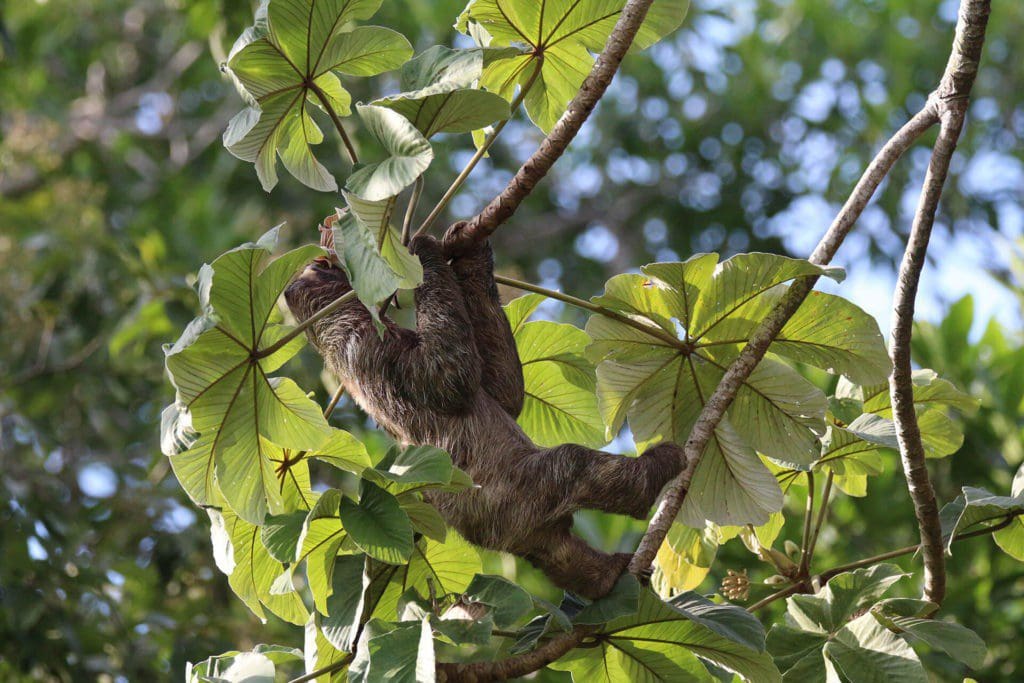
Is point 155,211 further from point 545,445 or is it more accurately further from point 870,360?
point 870,360

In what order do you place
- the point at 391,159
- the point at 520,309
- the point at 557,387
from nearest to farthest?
the point at 391,159 → the point at 520,309 → the point at 557,387

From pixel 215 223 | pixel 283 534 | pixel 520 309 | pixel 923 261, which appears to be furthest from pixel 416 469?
pixel 215 223

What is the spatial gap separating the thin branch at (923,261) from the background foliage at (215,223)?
2.85m

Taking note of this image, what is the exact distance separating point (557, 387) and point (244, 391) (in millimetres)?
1049

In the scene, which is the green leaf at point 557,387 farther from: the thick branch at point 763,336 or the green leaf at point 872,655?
the green leaf at point 872,655

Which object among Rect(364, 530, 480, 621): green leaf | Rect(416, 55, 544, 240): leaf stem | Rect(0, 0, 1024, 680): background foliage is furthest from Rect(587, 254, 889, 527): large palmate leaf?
Rect(0, 0, 1024, 680): background foliage

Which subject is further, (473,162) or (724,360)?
(724,360)

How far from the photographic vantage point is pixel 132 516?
20.2 ft

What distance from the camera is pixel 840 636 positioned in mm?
2455

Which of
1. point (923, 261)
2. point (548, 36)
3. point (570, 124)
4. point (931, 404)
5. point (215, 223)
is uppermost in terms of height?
point (548, 36)

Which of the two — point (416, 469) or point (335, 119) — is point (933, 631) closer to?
point (416, 469)

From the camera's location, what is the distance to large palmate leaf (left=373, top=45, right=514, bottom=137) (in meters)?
1.99

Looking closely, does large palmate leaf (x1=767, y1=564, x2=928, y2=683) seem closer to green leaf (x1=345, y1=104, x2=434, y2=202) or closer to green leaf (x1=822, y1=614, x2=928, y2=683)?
green leaf (x1=822, y1=614, x2=928, y2=683)

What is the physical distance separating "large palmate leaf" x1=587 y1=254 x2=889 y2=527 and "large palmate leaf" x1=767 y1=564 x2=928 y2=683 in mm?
251
